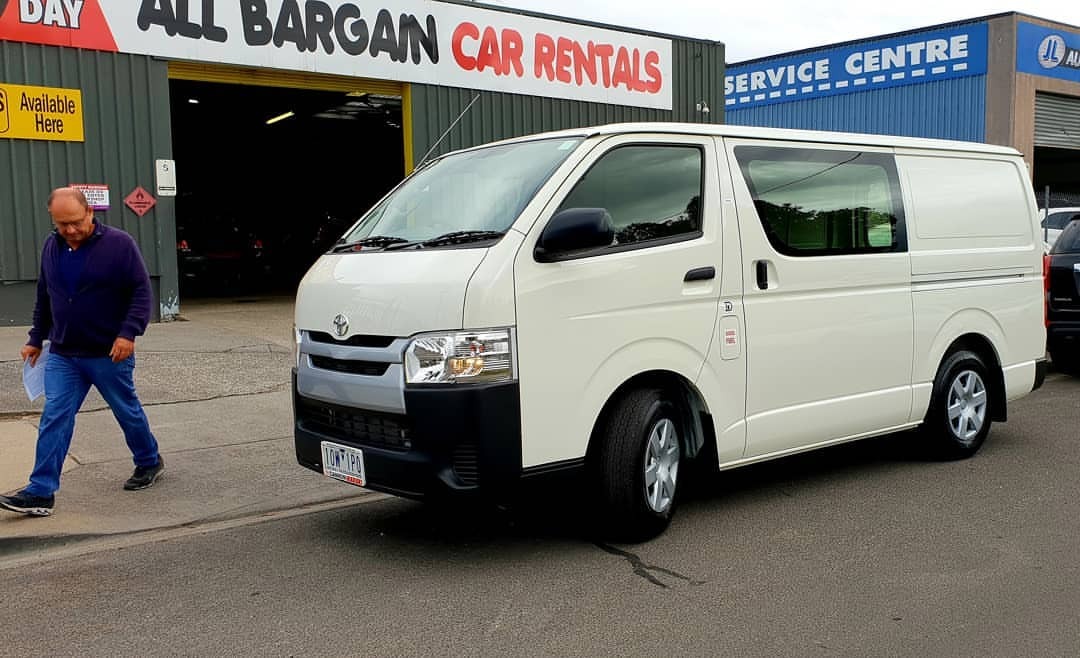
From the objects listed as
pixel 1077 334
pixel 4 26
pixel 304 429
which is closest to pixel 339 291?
pixel 304 429

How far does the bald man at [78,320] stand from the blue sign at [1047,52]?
24183 mm

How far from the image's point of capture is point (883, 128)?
2659cm

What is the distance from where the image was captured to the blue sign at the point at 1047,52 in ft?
80.3

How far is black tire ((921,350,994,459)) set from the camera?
257 inches

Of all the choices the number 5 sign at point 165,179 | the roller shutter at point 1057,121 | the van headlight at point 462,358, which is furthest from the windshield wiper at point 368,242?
the roller shutter at point 1057,121

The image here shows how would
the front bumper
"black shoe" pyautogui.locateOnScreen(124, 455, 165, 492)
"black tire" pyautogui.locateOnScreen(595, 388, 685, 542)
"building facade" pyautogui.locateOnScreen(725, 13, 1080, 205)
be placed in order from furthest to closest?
"building facade" pyautogui.locateOnScreen(725, 13, 1080, 205)
"black shoe" pyautogui.locateOnScreen(124, 455, 165, 492)
"black tire" pyautogui.locateOnScreen(595, 388, 685, 542)
the front bumper

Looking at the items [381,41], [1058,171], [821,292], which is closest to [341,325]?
[821,292]

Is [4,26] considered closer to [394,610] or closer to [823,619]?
[394,610]

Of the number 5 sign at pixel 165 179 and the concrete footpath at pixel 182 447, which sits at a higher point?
the number 5 sign at pixel 165 179

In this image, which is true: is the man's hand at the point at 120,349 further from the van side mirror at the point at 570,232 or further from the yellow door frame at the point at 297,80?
the yellow door frame at the point at 297,80

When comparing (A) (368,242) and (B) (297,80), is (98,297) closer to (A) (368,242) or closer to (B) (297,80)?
(A) (368,242)

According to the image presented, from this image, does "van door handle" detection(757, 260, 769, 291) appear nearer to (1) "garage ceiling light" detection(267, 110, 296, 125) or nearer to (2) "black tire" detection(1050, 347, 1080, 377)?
(2) "black tire" detection(1050, 347, 1080, 377)

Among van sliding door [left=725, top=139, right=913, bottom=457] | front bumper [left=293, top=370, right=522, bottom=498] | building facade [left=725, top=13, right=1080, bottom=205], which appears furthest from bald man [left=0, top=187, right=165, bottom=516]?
building facade [left=725, top=13, right=1080, bottom=205]

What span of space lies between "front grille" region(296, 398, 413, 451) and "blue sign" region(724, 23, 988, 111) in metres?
20.5
